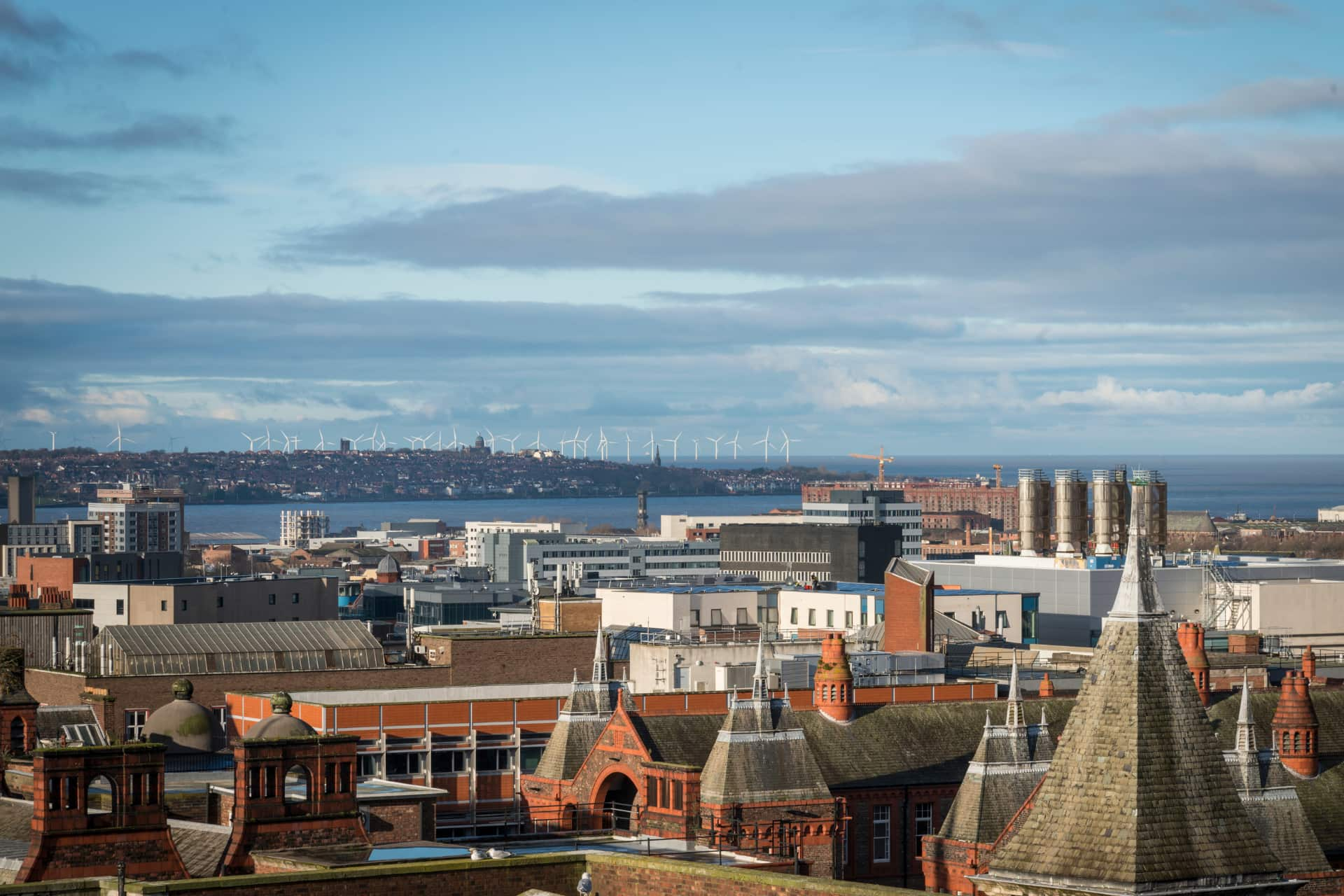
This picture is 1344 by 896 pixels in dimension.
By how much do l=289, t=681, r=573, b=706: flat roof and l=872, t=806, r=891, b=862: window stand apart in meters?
16.2

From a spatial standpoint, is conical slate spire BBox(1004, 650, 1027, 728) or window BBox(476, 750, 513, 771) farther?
window BBox(476, 750, 513, 771)

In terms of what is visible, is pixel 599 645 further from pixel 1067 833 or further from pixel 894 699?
pixel 1067 833

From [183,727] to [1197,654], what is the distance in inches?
1604

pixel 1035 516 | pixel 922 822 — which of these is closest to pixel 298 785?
pixel 922 822

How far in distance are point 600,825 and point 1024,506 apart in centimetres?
11212

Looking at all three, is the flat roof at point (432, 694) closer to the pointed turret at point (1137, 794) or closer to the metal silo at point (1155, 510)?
the pointed turret at point (1137, 794)

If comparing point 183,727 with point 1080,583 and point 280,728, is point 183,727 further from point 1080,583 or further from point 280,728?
point 1080,583

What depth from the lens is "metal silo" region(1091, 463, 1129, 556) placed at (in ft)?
546

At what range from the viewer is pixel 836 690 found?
80.8 meters

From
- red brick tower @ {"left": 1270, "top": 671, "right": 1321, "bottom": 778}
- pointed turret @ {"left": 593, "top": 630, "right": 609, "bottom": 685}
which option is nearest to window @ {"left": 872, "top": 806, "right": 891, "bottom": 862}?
pointed turret @ {"left": 593, "top": 630, "right": 609, "bottom": 685}

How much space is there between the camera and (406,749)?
82000 mm

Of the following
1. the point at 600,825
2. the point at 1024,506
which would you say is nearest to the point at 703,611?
the point at 1024,506

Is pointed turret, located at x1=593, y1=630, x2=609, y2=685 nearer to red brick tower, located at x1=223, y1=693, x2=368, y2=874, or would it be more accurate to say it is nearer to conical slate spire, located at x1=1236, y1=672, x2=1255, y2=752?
conical slate spire, located at x1=1236, y1=672, x2=1255, y2=752

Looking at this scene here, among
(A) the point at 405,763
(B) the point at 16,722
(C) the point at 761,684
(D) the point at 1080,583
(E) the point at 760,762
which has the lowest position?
A: (A) the point at 405,763
